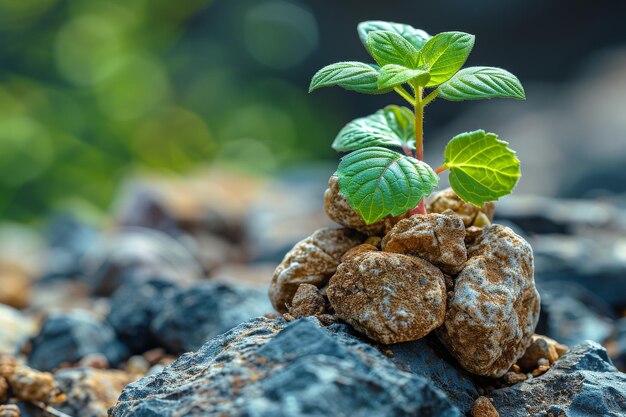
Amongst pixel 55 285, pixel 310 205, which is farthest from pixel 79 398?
pixel 310 205

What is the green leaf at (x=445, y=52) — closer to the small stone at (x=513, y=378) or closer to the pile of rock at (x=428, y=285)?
the pile of rock at (x=428, y=285)

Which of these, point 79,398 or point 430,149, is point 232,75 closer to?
point 430,149

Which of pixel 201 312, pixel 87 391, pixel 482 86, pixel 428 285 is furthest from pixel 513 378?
pixel 87 391

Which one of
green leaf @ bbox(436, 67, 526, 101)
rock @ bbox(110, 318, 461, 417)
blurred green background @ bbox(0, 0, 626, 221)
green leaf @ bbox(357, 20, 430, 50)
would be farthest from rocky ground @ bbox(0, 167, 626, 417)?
blurred green background @ bbox(0, 0, 626, 221)

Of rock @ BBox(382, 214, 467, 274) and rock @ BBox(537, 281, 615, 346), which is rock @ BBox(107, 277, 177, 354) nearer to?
rock @ BBox(382, 214, 467, 274)

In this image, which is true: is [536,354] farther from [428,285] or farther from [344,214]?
[344,214]
